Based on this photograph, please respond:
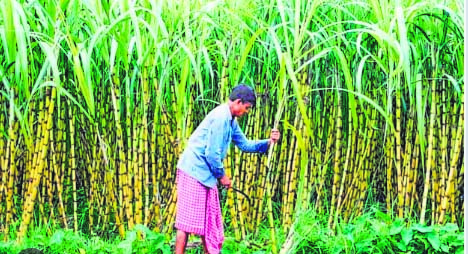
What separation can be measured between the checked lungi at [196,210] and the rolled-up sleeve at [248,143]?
0.21 meters

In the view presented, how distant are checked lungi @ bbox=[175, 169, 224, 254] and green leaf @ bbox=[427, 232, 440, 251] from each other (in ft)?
2.66

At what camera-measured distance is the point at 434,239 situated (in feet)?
9.34

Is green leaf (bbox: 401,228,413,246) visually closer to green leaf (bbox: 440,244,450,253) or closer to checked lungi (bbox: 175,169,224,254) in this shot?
green leaf (bbox: 440,244,450,253)

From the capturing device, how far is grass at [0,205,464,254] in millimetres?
2883

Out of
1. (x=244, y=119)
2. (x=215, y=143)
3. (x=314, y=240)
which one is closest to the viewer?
(x=215, y=143)

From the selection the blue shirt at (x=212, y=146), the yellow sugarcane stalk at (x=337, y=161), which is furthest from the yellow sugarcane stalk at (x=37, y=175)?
the yellow sugarcane stalk at (x=337, y=161)

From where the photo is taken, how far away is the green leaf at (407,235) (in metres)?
2.85

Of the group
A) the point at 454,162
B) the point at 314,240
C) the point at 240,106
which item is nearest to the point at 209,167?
the point at 240,106

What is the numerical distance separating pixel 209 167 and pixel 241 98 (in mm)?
294

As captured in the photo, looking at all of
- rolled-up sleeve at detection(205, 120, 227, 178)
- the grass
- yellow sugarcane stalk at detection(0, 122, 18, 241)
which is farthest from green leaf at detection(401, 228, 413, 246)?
yellow sugarcane stalk at detection(0, 122, 18, 241)

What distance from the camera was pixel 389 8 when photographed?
290cm

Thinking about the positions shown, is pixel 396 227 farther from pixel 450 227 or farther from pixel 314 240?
pixel 314 240

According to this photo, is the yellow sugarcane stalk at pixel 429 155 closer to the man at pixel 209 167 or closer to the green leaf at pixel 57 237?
the man at pixel 209 167

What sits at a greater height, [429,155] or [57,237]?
[429,155]
